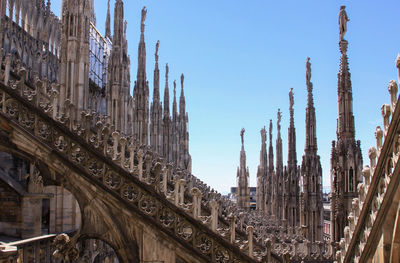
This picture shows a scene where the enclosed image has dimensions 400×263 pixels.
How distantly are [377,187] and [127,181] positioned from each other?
4.35 metres

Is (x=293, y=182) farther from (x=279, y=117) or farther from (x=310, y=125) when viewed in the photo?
(x=279, y=117)

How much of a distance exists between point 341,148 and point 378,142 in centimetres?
651

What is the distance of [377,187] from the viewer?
6.92 metres

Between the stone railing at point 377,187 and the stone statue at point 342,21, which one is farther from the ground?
the stone statue at point 342,21

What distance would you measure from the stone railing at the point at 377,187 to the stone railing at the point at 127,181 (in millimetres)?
1599

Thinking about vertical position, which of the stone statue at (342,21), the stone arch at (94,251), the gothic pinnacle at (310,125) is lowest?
the stone arch at (94,251)

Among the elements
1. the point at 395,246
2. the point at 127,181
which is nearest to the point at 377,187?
the point at 395,246

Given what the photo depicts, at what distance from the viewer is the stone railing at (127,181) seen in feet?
26.3

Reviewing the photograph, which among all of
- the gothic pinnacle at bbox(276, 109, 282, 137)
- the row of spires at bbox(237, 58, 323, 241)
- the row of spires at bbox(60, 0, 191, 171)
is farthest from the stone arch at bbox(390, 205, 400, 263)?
the gothic pinnacle at bbox(276, 109, 282, 137)

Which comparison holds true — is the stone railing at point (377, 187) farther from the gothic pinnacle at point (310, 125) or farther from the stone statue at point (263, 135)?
the stone statue at point (263, 135)

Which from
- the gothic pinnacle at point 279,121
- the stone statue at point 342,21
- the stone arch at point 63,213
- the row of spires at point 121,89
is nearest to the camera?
the stone arch at point 63,213

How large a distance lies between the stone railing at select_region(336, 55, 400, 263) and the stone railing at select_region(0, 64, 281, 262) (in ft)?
5.25

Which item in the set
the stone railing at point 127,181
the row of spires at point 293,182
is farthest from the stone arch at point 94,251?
the row of spires at point 293,182

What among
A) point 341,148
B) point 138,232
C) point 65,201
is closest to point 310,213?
point 341,148
